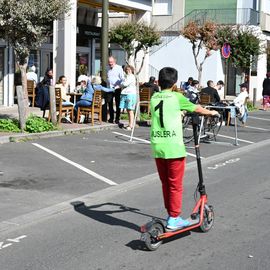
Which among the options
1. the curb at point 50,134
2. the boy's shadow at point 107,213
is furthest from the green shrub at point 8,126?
the boy's shadow at point 107,213

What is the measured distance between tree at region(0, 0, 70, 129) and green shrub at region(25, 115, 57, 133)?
191mm

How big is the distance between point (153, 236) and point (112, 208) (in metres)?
2.01

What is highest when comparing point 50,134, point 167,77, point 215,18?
point 215,18

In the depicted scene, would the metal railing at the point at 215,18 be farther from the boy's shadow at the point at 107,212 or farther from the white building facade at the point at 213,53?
the boy's shadow at the point at 107,212

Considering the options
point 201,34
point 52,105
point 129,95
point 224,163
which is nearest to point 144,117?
point 129,95

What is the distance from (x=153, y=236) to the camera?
18.3 ft

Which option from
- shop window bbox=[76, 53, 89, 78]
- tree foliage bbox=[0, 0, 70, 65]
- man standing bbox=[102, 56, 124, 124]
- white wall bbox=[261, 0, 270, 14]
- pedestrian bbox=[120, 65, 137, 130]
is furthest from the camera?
white wall bbox=[261, 0, 270, 14]

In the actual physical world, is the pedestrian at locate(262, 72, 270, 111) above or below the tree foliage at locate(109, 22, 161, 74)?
below

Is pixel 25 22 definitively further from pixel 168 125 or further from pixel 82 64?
pixel 82 64

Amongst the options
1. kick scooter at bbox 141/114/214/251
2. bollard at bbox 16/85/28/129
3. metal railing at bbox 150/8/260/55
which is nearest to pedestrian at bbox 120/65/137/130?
bollard at bbox 16/85/28/129

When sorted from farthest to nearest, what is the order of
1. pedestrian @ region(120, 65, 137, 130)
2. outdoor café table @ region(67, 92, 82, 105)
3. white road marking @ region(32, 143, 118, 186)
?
1. outdoor café table @ region(67, 92, 82, 105)
2. pedestrian @ region(120, 65, 137, 130)
3. white road marking @ region(32, 143, 118, 186)

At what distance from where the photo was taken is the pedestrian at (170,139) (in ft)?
18.9

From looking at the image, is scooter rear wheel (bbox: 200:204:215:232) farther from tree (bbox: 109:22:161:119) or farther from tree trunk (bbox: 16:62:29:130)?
tree (bbox: 109:22:161:119)

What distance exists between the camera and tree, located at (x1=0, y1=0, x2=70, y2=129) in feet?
41.5
